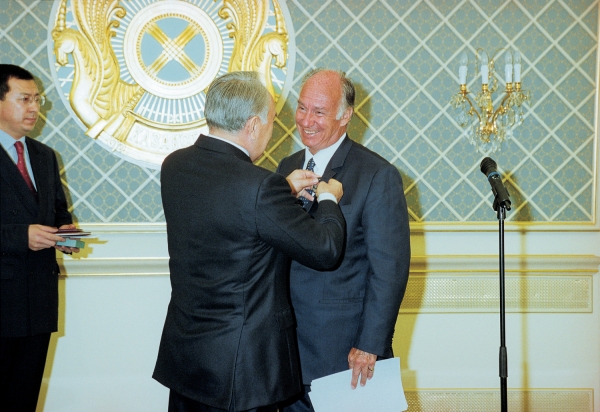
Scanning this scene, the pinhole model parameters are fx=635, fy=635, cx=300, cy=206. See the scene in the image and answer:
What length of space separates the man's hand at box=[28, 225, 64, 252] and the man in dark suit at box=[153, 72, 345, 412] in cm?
76

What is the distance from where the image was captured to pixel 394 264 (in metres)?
1.88

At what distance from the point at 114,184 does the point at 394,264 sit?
1.81 meters

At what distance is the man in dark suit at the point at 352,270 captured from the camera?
1.89 m

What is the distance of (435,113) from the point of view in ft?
10.7

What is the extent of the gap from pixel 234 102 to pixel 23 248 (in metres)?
1.09

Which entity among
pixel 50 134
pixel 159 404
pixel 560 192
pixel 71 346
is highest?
pixel 50 134

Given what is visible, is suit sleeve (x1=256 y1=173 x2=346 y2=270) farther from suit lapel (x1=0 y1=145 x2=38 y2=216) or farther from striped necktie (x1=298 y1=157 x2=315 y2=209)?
suit lapel (x1=0 y1=145 x2=38 y2=216)

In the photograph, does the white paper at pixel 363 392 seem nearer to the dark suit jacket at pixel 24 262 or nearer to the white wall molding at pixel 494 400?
the dark suit jacket at pixel 24 262

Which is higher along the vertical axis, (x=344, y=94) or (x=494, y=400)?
(x=344, y=94)

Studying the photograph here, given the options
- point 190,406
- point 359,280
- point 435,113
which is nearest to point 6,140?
point 190,406

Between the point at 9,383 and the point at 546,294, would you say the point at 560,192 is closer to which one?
the point at 546,294

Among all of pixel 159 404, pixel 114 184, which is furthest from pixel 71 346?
pixel 114 184

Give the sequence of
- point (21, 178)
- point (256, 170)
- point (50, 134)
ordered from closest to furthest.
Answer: point (256, 170) → point (21, 178) → point (50, 134)

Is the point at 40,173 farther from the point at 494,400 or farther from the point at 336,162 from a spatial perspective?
the point at 494,400
